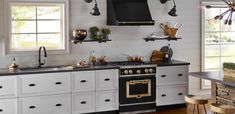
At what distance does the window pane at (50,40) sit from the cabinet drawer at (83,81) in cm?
78

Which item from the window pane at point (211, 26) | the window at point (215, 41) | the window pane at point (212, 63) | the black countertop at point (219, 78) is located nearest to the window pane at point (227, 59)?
the window at point (215, 41)

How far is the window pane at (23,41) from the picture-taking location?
20.8 feet

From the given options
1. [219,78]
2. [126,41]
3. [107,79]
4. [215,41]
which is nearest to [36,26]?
[107,79]

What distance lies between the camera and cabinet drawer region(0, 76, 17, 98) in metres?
5.61

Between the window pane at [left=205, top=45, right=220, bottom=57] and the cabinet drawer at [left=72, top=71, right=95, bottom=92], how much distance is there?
114 inches

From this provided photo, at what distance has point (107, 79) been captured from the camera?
20.7 ft

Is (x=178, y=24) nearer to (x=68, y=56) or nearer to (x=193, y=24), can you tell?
(x=193, y=24)

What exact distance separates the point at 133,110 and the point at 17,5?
8.85 ft

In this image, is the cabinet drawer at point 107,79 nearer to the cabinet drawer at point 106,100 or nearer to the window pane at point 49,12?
the cabinet drawer at point 106,100

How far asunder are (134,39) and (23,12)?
2.12 m

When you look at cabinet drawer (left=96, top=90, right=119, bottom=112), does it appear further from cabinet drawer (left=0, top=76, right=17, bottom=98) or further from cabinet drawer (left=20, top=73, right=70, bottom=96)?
cabinet drawer (left=0, top=76, right=17, bottom=98)

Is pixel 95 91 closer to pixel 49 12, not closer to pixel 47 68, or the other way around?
pixel 47 68

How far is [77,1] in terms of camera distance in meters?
6.56

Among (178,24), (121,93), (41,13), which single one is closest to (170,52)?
(178,24)
